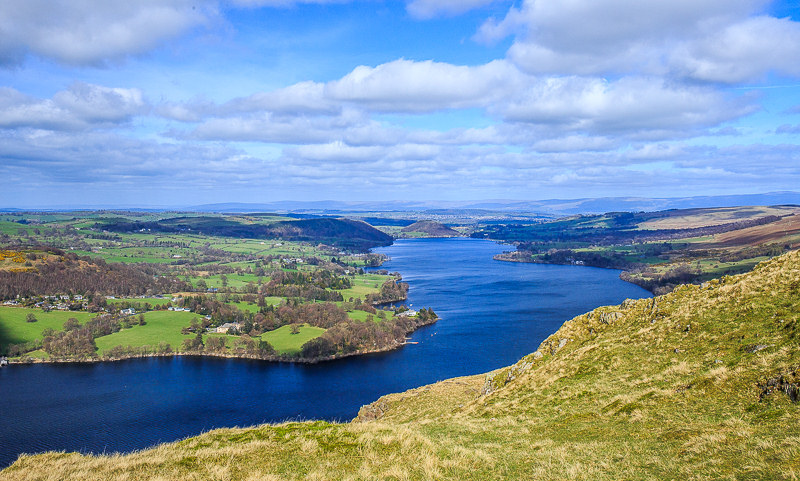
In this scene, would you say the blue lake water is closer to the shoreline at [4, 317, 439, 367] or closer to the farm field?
the shoreline at [4, 317, 439, 367]

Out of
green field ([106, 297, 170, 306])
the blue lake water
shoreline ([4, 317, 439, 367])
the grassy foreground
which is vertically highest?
the grassy foreground

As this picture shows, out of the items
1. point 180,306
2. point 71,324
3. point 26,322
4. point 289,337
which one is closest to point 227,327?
point 289,337

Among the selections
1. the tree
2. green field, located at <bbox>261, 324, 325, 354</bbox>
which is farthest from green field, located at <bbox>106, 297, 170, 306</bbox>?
green field, located at <bbox>261, 324, 325, 354</bbox>

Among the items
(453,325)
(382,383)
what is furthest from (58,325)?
(453,325)

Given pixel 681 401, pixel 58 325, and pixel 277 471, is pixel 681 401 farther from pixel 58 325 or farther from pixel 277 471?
pixel 58 325

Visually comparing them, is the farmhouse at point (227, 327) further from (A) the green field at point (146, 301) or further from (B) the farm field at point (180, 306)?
(A) the green field at point (146, 301)

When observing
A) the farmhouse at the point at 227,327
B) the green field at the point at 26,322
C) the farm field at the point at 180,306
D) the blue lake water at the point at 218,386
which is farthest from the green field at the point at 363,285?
the green field at the point at 26,322
